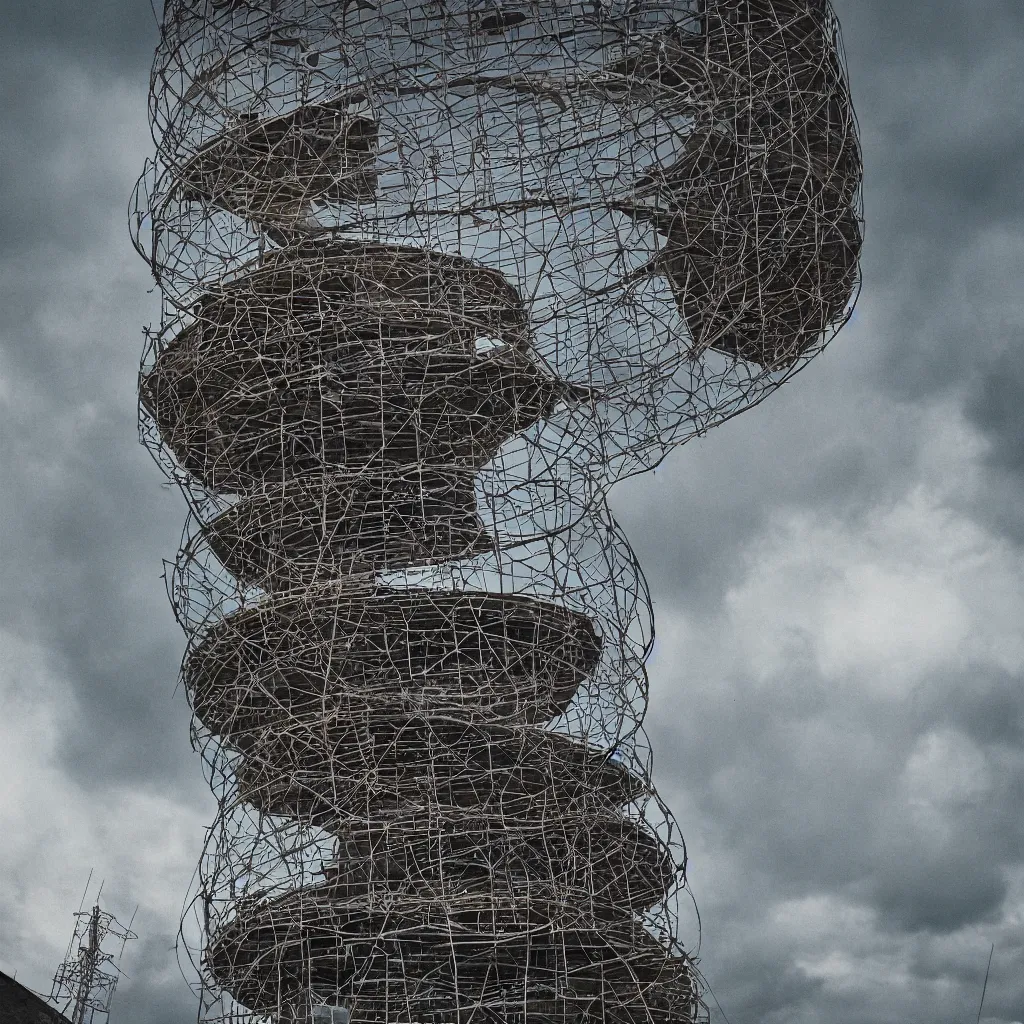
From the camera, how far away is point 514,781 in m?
31.9

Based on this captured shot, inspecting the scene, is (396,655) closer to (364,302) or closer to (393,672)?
(393,672)

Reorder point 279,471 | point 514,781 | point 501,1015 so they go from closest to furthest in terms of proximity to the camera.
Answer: point 501,1015
point 514,781
point 279,471

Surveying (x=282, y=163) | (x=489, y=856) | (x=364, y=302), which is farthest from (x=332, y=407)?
(x=489, y=856)

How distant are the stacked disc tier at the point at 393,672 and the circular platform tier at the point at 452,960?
0.18 ft

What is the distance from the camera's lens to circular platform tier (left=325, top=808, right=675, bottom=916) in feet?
101

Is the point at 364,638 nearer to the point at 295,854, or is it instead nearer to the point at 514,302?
the point at 295,854

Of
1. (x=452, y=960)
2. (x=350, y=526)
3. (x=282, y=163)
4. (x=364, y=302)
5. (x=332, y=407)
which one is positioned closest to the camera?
(x=452, y=960)

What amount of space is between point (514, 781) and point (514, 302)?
9.39 m

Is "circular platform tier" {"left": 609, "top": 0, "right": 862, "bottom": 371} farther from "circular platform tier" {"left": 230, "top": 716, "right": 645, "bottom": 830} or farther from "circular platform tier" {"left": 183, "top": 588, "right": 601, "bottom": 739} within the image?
"circular platform tier" {"left": 230, "top": 716, "right": 645, "bottom": 830}

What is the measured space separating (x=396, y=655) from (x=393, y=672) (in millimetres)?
295

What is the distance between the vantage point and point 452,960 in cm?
2970

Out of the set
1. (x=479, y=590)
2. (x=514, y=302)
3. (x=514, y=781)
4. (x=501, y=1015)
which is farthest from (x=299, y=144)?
(x=501, y=1015)

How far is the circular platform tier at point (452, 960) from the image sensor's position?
1178 inches

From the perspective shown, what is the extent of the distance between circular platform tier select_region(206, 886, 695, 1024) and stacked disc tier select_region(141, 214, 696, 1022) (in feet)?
0.18
